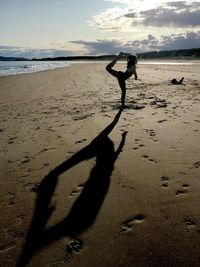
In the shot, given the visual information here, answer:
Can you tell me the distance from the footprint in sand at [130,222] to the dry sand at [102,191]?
0.04 ft

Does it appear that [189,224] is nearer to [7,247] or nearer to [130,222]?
[130,222]

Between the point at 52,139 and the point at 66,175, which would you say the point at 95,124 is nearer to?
the point at 52,139

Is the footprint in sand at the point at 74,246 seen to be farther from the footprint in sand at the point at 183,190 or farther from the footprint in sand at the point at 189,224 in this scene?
the footprint in sand at the point at 183,190

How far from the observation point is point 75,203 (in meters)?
4.84

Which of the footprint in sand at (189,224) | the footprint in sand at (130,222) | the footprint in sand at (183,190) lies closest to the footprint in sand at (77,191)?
the footprint in sand at (130,222)

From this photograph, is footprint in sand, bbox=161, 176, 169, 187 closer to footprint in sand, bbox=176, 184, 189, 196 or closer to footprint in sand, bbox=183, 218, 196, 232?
footprint in sand, bbox=176, 184, 189, 196

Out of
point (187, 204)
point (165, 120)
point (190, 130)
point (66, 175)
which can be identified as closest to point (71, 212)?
point (66, 175)

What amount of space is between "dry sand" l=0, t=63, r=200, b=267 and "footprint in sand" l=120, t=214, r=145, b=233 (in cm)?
1

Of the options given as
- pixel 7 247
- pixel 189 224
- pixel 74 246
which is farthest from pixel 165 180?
pixel 7 247

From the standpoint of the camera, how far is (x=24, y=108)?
12891 mm

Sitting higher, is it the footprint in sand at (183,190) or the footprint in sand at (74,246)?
the footprint in sand at (183,190)

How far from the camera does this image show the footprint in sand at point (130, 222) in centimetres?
409

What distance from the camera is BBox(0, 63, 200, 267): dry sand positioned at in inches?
147

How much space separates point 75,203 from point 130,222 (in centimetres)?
102
